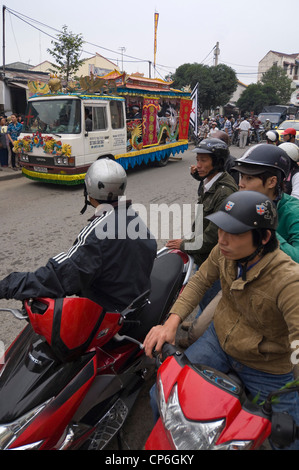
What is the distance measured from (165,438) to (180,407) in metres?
0.20

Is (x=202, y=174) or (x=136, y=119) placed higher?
(x=136, y=119)

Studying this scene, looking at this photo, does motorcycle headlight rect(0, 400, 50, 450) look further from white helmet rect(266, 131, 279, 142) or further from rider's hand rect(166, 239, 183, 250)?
white helmet rect(266, 131, 279, 142)

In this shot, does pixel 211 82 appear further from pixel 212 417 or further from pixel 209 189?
pixel 212 417

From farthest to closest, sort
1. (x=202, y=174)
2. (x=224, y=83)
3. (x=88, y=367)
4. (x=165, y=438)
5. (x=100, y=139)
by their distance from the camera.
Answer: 1. (x=224, y=83)
2. (x=100, y=139)
3. (x=202, y=174)
4. (x=88, y=367)
5. (x=165, y=438)

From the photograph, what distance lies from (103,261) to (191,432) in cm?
96

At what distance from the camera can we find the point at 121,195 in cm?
218

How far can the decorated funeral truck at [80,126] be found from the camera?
324 inches

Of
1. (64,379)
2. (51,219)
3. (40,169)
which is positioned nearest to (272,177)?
(64,379)

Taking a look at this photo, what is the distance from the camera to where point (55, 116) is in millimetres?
8422

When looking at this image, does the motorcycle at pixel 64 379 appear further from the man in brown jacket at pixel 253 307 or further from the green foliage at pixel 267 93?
the green foliage at pixel 267 93

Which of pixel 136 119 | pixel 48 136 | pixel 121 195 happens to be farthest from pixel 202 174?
pixel 136 119

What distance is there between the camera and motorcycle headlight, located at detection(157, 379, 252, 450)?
1.14 meters

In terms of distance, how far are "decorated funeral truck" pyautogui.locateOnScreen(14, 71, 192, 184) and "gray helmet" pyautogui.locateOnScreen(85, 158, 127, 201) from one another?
6.27 metres
